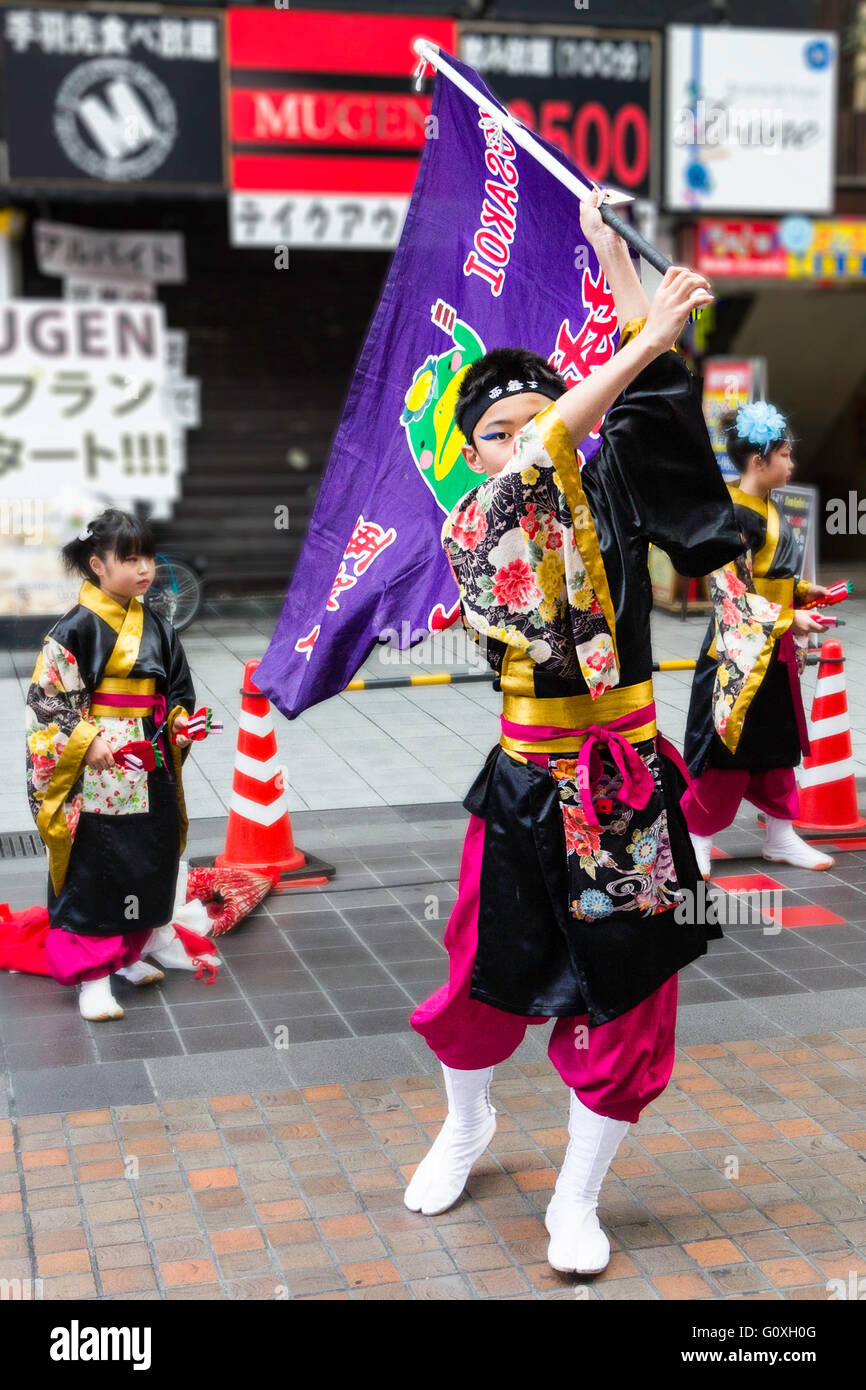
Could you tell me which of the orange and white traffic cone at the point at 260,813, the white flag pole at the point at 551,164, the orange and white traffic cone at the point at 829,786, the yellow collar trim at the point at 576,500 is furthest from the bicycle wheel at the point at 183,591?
the yellow collar trim at the point at 576,500

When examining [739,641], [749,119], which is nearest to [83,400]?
[749,119]

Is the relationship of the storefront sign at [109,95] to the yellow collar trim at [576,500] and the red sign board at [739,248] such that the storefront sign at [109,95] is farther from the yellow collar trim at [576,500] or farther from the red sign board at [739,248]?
the yellow collar trim at [576,500]

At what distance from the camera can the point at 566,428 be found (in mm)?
3078

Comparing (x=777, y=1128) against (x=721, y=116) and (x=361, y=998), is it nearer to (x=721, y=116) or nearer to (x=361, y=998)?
(x=361, y=998)

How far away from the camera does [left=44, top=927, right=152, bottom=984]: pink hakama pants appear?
495 centimetres

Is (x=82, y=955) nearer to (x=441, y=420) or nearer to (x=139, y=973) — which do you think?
(x=139, y=973)

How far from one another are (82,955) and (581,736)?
232cm

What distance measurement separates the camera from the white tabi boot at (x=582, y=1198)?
337 cm

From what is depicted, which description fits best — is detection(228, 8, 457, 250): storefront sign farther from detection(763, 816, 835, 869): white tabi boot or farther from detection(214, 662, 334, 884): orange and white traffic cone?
detection(763, 816, 835, 869): white tabi boot

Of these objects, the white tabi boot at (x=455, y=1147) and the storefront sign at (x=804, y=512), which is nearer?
the white tabi boot at (x=455, y=1147)

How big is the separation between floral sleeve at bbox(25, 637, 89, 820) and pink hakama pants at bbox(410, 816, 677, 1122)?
1791 mm

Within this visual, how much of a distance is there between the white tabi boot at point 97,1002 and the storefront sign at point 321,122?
8.02 meters

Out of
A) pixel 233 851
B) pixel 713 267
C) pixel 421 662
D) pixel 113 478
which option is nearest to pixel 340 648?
pixel 233 851

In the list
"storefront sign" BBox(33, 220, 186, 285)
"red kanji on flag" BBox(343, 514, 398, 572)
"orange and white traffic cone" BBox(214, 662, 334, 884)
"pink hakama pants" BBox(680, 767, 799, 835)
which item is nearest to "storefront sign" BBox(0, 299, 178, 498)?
"storefront sign" BBox(33, 220, 186, 285)
